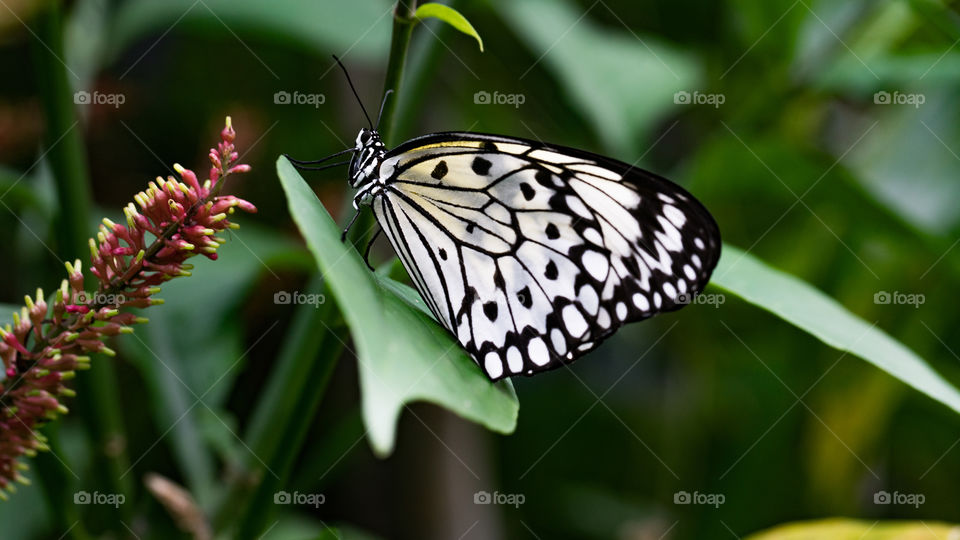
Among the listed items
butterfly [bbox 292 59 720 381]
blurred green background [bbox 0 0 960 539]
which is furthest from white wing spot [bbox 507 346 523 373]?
blurred green background [bbox 0 0 960 539]

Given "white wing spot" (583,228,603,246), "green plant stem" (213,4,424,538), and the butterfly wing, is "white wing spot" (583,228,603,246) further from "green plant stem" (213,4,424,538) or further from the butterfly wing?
"green plant stem" (213,4,424,538)

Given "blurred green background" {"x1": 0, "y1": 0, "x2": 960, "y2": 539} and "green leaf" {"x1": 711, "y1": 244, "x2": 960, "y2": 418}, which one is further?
"blurred green background" {"x1": 0, "y1": 0, "x2": 960, "y2": 539}

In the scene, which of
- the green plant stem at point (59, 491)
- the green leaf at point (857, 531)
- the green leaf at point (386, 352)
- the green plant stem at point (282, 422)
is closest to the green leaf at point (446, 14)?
the green leaf at point (386, 352)

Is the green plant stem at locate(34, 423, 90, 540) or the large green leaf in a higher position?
the large green leaf

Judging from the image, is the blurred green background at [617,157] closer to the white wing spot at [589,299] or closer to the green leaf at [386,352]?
the white wing spot at [589,299]

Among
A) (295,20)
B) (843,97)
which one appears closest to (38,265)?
(295,20)

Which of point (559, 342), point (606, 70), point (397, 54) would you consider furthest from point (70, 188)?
point (606, 70)

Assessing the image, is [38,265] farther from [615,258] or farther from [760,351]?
[760,351]
